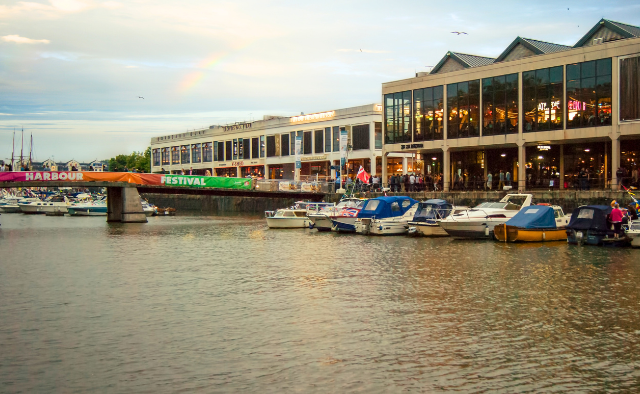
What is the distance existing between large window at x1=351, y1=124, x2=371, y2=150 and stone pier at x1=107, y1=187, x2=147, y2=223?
39776 millimetres

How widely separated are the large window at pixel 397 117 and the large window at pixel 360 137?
72.8ft

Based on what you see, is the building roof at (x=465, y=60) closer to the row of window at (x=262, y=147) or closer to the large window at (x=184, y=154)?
the row of window at (x=262, y=147)

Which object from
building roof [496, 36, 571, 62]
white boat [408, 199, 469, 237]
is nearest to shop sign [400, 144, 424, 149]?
building roof [496, 36, 571, 62]

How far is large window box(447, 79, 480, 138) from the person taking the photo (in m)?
67.5

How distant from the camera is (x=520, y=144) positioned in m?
63.2

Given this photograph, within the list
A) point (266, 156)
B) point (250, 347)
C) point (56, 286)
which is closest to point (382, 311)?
point (250, 347)

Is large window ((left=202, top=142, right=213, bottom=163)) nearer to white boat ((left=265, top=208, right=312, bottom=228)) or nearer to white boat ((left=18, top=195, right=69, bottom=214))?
white boat ((left=18, top=195, right=69, bottom=214))

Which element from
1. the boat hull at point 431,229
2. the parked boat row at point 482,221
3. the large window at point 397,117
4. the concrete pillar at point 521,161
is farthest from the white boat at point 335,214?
the large window at point 397,117

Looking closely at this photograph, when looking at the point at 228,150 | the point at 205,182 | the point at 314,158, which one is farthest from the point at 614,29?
the point at 228,150

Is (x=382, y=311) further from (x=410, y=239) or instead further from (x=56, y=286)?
(x=410, y=239)

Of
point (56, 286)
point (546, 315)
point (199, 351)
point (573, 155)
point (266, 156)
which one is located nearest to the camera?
point (199, 351)

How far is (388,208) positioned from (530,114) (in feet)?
68.8

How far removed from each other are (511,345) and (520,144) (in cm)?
5048

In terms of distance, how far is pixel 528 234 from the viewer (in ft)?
133
